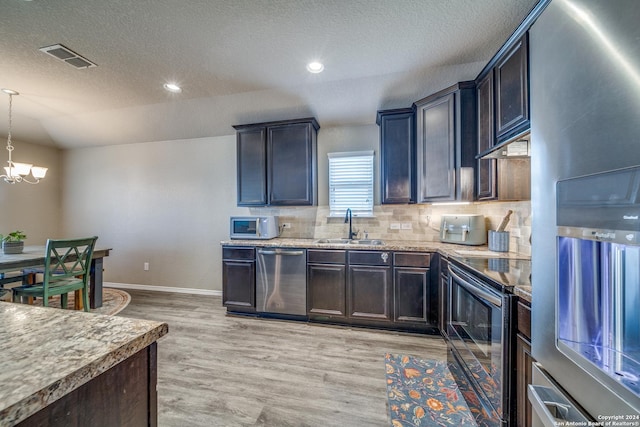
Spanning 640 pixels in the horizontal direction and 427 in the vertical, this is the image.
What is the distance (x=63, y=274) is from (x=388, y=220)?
4.07 metres

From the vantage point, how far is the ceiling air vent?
222 cm

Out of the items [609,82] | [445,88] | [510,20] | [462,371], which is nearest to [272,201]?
[445,88]

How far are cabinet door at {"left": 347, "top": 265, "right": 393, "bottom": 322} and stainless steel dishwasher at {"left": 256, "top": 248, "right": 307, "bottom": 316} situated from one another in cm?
59

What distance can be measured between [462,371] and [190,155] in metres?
4.64

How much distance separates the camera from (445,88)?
2666mm

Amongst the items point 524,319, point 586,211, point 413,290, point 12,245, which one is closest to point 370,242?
point 413,290

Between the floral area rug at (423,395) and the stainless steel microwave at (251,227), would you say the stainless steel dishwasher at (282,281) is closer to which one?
the stainless steel microwave at (251,227)

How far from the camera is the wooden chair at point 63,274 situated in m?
2.61

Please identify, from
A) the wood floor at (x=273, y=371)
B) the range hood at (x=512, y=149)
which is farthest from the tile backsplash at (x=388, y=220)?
the wood floor at (x=273, y=371)

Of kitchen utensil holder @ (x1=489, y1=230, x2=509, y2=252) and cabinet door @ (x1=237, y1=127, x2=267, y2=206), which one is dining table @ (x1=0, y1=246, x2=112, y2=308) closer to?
cabinet door @ (x1=237, y1=127, x2=267, y2=206)

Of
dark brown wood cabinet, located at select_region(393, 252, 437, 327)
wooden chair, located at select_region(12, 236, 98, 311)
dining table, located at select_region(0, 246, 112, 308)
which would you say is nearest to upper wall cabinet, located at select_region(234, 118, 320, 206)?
dark brown wood cabinet, located at select_region(393, 252, 437, 327)

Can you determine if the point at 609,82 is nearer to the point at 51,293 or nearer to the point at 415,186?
the point at 415,186

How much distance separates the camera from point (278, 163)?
340 cm

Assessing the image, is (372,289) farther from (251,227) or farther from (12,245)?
(12,245)
